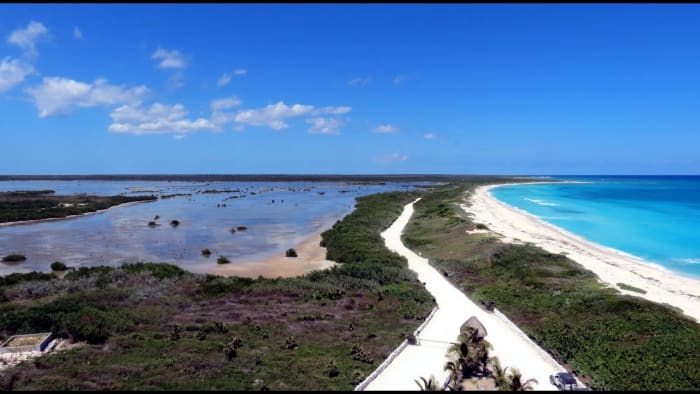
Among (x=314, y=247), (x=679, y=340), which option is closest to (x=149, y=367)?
(x=679, y=340)

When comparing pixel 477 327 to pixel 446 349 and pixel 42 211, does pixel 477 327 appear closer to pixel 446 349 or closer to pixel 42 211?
pixel 446 349

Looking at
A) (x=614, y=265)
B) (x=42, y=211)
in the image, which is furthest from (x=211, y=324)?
(x=42, y=211)

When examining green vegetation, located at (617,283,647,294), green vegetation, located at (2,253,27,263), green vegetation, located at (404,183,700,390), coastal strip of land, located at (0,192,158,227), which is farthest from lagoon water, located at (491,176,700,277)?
coastal strip of land, located at (0,192,158,227)

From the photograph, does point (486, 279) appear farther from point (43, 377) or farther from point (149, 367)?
point (43, 377)

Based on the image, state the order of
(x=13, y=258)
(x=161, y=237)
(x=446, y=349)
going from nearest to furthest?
1. (x=446, y=349)
2. (x=13, y=258)
3. (x=161, y=237)

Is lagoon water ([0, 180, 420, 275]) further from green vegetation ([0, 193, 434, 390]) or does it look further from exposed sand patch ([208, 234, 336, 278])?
green vegetation ([0, 193, 434, 390])

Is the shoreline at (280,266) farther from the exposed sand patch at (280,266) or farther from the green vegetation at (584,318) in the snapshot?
the green vegetation at (584,318)
